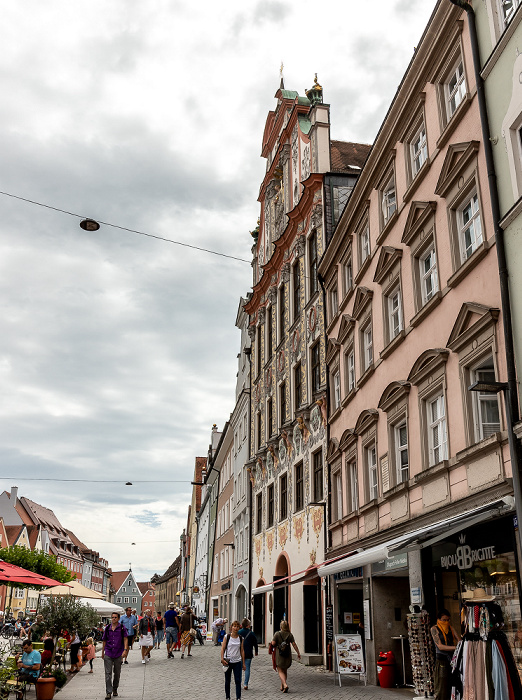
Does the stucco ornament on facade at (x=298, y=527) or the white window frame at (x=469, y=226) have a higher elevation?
the white window frame at (x=469, y=226)

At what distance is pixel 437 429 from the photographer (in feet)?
45.8

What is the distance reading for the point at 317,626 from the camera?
23.4 m

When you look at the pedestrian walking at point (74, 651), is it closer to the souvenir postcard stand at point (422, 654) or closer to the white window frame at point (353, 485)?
the white window frame at point (353, 485)

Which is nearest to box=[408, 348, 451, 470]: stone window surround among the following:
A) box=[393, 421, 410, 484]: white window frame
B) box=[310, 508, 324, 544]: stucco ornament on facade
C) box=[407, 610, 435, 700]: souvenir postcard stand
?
box=[393, 421, 410, 484]: white window frame

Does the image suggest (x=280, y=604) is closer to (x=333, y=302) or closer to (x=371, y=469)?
(x=371, y=469)

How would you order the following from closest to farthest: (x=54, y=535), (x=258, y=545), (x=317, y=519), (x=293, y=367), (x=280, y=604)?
(x=317, y=519)
(x=280, y=604)
(x=293, y=367)
(x=258, y=545)
(x=54, y=535)

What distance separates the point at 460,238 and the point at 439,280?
935 millimetres

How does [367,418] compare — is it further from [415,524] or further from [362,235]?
[362,235]

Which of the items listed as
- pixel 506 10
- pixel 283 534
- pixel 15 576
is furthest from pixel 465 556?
pixel 283 534

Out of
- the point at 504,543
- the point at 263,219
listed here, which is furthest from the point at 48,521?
the point at 504,543

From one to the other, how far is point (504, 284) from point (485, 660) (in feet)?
17.8

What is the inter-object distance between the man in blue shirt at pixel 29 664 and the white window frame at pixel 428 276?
10806mm

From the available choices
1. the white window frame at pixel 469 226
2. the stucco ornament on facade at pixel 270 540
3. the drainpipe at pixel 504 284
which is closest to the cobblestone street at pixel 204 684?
the stucco ornament on facade at pixel 270 540

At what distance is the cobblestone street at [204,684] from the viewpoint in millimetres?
14828
